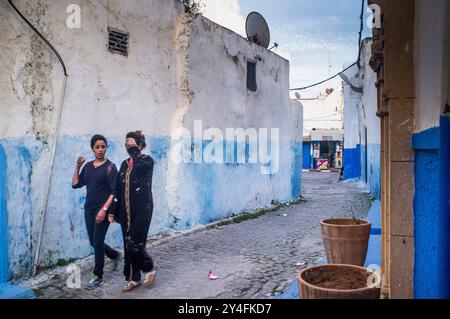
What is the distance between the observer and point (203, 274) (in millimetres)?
5520

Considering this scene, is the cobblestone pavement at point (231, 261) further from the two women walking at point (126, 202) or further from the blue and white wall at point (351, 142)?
the blue and white wall at point (351, 142)

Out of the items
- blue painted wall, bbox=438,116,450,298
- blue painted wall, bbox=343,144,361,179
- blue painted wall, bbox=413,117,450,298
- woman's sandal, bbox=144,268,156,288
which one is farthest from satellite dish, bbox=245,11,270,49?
blue painted wall, bbox=343,144,361,179

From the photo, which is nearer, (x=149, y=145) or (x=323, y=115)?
(x=149, y=145)

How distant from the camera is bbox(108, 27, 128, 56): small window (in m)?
6.46

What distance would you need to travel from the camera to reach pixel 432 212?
299cm

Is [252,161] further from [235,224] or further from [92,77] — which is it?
[92,77]

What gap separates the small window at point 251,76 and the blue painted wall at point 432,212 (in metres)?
7.17

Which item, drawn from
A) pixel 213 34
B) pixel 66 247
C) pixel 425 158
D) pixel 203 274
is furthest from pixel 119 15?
pixel 425 158

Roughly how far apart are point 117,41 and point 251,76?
4.59 m

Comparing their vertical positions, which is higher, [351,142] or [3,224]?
[351,142]

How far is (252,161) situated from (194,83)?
10.1 ft

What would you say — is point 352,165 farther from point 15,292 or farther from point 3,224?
point 15,292

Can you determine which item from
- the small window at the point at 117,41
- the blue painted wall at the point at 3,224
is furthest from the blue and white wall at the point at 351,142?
the blue painted wall at the point at 3,224

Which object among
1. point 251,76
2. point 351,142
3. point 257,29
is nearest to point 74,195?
point 251,76
